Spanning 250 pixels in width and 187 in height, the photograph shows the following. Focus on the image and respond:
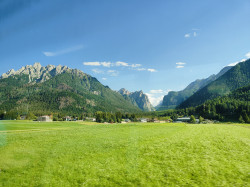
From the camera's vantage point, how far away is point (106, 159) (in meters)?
11.9

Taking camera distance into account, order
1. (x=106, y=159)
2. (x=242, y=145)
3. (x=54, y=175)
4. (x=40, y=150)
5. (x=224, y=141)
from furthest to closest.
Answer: (x=224, y=141) → (x=242, y=145) → (x=40, y=150) → (x=106, y=159) → (x=54, y=175)

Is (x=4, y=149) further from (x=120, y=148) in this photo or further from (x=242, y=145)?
(x=242, y=145)

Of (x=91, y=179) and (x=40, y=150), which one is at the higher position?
(x=40, y=150)

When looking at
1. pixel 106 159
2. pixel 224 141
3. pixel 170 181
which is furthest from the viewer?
pixel 224 141

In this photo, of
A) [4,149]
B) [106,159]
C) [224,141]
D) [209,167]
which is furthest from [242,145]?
[4,149]

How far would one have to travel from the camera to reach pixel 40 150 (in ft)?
45.1

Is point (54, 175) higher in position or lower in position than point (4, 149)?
lower

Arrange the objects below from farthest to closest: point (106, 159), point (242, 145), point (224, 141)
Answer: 1. point (224, 141)
2. point (242, 145)
3. point (106, 159)

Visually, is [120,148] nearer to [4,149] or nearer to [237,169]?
[237,169]

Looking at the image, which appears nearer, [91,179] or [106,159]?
[91,179]

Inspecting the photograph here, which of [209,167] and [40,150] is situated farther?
[40,150]

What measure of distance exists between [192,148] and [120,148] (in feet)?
21.9

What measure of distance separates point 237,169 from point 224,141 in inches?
258

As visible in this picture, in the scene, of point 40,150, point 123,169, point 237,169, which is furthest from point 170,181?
point 40,150
